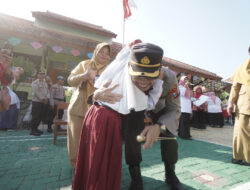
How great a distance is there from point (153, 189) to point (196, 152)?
7.33ft

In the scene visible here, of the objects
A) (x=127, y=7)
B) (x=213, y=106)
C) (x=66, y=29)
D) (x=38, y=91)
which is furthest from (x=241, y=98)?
(x=66, y=29)

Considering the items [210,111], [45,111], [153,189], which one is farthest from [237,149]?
[210,111]

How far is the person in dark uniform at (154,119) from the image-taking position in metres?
1.32

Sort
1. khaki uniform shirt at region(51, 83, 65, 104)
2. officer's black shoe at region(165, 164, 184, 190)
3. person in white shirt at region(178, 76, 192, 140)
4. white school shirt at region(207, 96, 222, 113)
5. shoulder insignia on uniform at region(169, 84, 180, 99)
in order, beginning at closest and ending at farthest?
shoulder insignia on uniform at region(169, 84, 180, 99) < officer's black shoe at region(165, 164, 184, 190) < person in white shirt at region(178, 76, 192, 140) < khaki uniform shirt at region(51, 83, 65, 104) < white school shirt at region(207, 96, 222, 113)

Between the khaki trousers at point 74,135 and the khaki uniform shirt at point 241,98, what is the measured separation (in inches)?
113

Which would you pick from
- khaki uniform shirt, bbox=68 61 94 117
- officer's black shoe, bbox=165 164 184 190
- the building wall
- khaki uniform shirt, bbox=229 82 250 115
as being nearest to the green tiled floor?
officer's black shoe, bbox=165 164 184 190

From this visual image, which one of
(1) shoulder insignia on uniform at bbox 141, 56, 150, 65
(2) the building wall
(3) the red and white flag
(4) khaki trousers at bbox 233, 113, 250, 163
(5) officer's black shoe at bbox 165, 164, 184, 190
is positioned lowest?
(5) officer's black shoe at bbox 165, 164, 184, 190

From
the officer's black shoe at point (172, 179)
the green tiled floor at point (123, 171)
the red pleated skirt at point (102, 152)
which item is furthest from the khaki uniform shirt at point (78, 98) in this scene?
the officer's black shoe at point (172, 179)

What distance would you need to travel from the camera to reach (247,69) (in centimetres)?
286

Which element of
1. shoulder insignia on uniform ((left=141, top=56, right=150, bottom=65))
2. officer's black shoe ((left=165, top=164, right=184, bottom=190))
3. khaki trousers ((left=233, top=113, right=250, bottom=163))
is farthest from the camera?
khaki trousers ((left=233, top=113, right=250, bottom=163))

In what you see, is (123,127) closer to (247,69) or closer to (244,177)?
(244,177)

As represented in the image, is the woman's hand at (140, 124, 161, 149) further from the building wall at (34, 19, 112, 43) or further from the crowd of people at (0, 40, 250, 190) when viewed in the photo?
the building wall at (34, 19, 112, 43)

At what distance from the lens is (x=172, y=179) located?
195 cm

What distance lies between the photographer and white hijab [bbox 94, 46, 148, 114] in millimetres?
1310
